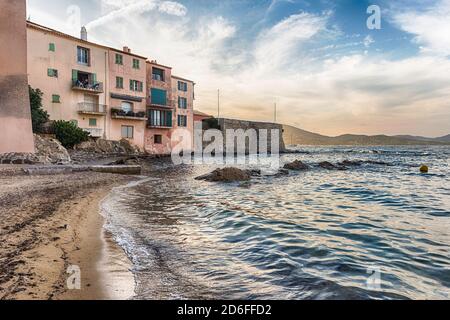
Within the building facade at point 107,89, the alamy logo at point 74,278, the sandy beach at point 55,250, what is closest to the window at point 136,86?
the building facade at point 107,89

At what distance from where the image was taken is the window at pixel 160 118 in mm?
44562

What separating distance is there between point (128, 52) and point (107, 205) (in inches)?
1432

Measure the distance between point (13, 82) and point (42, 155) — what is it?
5.82m

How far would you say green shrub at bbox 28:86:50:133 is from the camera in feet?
98.0

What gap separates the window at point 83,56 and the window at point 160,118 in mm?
11124

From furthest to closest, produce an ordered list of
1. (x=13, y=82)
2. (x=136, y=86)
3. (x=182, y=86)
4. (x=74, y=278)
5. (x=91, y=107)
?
(x=182, y=86) → (x=136, y=86) → (x=91, y=107) → (x=13, y=82) → (x=74, y=278)

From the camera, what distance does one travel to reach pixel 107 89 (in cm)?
3834

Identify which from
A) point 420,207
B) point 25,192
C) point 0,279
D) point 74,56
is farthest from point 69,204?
point 74,56

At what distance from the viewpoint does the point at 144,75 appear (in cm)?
4288

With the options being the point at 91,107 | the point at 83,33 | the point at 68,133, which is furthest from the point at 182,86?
the point at 68,133

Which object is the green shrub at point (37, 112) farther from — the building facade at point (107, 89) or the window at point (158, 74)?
the window at point (158, 74)

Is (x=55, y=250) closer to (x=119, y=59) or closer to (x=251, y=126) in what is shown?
(x=119, y=59)

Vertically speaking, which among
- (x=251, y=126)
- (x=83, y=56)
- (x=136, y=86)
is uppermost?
(x=83, y=56)
